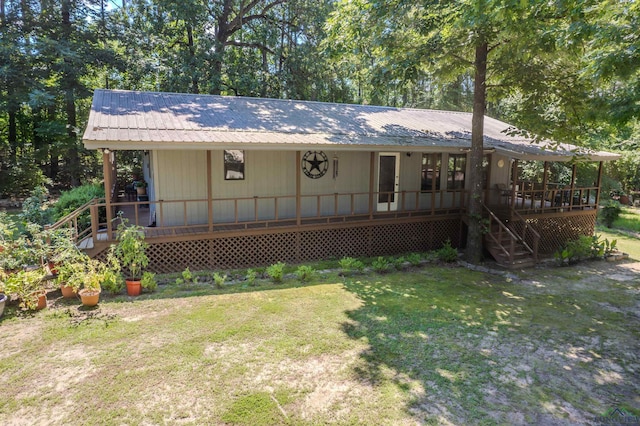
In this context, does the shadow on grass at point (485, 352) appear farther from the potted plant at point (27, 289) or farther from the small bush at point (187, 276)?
the potted plant at point (27, 289)

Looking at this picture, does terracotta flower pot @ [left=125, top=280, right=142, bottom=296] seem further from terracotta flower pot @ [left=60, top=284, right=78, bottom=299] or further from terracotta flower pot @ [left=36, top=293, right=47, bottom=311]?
terracotta flower pot @ [left=36, top=293, right=47, bottom=311]

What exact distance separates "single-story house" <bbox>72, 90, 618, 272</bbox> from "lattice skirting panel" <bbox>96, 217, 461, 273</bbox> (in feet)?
0.09

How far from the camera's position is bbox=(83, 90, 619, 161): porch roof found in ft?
27.2

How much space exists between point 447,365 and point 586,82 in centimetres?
781

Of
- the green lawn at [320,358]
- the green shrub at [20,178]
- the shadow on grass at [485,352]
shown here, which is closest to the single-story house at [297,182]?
the green lawn at [320,358]

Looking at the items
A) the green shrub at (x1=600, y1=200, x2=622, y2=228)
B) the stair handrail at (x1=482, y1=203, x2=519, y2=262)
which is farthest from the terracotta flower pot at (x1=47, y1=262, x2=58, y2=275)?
the green shrub at (x1=600, y1=200, x2=622, y2=228)

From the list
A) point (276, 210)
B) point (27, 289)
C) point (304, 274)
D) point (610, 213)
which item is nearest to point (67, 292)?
point (27, 289)

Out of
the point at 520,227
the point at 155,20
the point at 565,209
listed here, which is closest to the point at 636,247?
the point at 565,209

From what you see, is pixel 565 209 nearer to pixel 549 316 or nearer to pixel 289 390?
pixel 549 316

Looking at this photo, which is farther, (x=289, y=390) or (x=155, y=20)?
(x=155, y=20)

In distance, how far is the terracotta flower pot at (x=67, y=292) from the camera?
23.2 ft

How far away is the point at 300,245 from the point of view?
10305 mm

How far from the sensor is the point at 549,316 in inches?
283

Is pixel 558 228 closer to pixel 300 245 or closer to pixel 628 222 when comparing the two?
pixel 628 222
